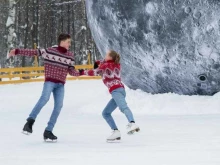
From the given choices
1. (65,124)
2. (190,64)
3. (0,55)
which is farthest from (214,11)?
(0,55)

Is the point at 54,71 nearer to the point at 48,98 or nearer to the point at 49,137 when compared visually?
the point at 48,98

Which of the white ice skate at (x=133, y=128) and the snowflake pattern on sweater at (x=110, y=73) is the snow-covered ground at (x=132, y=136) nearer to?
the white ice skate at (x=133, y=128)

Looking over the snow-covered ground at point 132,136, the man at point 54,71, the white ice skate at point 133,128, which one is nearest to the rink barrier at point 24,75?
the snow-covered ground at point 132,136

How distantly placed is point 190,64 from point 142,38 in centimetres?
108

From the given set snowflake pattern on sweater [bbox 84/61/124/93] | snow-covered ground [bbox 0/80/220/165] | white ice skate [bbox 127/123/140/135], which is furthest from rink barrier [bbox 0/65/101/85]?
white ice skate [bbox 127/123/140/135]

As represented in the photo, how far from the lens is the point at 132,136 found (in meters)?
6.49

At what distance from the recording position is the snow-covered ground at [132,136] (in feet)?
15.2

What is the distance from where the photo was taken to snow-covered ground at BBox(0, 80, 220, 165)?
4625 millimetres

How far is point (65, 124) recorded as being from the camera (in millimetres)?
8141

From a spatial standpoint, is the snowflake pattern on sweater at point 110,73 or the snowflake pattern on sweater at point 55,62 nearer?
the snowflake pattern on sweater at point 110,73

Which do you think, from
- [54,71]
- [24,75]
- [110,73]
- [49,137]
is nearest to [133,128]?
[110,73]

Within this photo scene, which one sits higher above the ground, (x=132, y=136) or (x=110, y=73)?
(x=110, y=73)

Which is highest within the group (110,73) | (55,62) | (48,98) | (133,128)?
(55,62)

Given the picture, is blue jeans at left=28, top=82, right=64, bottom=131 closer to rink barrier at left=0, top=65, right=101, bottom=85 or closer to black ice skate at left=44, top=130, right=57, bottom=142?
black ice skate at left=44, top=130, right=57, bottom=142
